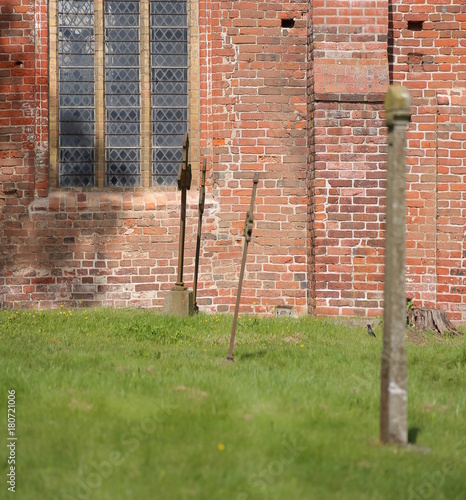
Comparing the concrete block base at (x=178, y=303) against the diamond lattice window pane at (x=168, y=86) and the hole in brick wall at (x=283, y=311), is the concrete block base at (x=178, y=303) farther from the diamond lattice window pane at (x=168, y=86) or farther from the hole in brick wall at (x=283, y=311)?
the diamond lattice window pane at (x=168, y=86)

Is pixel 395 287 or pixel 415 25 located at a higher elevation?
pixel 415 25

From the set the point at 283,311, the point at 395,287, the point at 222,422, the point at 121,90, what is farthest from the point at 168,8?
the point at 222,422

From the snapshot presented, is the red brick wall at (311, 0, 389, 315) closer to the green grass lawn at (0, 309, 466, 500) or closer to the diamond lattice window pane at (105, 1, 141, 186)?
the green grass lawn at (0, 309, 466, 500)

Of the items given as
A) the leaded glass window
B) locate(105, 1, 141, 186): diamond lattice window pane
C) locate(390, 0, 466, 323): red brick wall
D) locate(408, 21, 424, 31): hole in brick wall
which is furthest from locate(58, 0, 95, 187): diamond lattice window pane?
locate(408, 21, 424, 31): hole in brick wall

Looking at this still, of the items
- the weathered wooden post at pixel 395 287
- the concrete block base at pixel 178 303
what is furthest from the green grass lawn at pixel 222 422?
the concrete block base at pixel 178 303

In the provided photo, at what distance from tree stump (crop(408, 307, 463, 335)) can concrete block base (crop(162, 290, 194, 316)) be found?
2.73m

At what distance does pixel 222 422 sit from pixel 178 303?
14.6ft

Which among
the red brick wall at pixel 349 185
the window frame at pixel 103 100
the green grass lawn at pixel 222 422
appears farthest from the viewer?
the window frame at pixel 103 100

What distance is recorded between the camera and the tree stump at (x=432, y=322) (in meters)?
7.86

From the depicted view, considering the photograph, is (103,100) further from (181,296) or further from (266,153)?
(181,296)

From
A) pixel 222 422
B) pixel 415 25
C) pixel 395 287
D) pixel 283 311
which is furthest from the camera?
pixel 415 25

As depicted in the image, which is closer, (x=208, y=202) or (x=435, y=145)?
(x=435, y=145)

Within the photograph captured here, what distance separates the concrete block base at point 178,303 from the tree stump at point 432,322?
273 cm

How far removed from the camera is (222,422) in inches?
158
